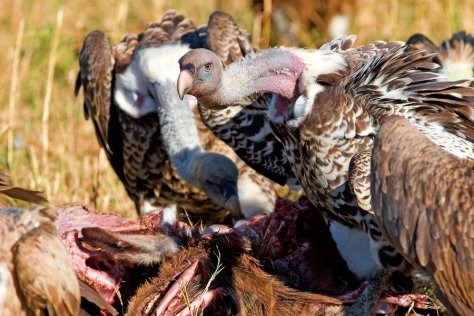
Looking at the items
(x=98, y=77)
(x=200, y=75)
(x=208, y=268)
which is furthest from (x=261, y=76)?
(x=98, y=77)

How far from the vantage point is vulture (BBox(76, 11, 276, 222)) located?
6.29 meters

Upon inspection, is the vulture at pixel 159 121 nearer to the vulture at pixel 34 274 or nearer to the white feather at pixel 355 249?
the white feather at pixel 355 249

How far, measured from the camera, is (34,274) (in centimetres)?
369

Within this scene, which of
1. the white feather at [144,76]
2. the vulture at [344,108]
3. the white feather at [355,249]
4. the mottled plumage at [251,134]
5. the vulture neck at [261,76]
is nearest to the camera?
the vulture at [344,108]

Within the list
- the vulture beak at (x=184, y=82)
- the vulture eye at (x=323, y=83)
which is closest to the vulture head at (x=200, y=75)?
the vulture beak at (x=184, y=82)

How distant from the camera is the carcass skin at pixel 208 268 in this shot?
14.1 ft

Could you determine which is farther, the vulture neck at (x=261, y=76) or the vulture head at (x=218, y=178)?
the vulture head at (x=218, y=178)

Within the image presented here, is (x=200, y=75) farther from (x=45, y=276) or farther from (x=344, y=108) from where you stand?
(x=45, y=276)

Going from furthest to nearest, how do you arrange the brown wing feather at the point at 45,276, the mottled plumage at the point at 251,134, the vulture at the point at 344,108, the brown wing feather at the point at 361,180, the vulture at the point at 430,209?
the mottled plumage at the point at 251,134, the vulture at the point at 344,108, the brown wing feather at the point at 361,180, the vulture at the point at 430,209, the brown wing feather at the point at 45,276

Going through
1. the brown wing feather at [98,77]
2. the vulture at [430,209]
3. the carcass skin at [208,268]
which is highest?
the brown wing feather at [98,77]

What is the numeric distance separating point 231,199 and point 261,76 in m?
1.20

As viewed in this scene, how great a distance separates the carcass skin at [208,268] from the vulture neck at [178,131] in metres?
1.51

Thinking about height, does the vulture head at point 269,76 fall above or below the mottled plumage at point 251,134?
above

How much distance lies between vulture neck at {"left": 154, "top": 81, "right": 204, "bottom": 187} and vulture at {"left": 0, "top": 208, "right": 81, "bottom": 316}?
96.0 inches
